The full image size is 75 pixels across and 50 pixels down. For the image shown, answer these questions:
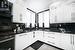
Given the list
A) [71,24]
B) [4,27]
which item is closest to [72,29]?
[71,24]

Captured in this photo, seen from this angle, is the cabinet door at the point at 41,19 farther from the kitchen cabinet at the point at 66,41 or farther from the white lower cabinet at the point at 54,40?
the kitchen cabinet at the point at 66,41

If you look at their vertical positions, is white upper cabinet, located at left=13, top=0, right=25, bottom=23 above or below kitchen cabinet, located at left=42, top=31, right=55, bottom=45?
above

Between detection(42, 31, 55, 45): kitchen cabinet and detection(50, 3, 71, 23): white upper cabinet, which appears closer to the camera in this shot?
detection(50, 3, 71, 23): white upper cabinet

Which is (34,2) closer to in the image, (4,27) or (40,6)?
(40,6)

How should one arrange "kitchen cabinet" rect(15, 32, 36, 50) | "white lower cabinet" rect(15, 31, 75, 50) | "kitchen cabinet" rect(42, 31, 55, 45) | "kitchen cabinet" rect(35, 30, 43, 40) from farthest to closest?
"kitchen cabinet" rect(35, 30, 43, 40)
"kitchen cabinet" rect(42, 31, 55, 45)
"white lower cabinet" rect(15, 31, 75, 50)
"kitchen cabinet" rect(15, 32, 36, 50)

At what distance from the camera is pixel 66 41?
2.39 metres

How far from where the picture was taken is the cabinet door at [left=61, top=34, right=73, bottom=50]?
2.27 metres

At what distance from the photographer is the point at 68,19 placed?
2.69m

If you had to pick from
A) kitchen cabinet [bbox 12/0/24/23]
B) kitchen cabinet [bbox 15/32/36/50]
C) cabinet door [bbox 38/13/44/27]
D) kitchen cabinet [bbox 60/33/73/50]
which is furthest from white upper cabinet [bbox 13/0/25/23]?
cabinet door [bbox 38/13/44/27]

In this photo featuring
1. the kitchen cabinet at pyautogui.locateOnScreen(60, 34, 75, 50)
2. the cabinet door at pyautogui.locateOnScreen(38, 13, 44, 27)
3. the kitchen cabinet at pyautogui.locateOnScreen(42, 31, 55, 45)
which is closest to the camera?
the kitchen cabinet at pyautogui.locateOnScreen(60, 34, 75, 50)

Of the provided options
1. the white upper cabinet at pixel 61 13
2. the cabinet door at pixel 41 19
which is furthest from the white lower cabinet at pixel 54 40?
the cabinet door at pixel 41 19

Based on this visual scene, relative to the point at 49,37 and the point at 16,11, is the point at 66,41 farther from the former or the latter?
the point at 16,11

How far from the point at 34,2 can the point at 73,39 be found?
12.0 feet

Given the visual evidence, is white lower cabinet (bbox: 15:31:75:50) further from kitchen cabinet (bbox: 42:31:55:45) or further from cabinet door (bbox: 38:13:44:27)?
cabinet door (bbox: 38:13:44:27)
